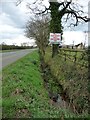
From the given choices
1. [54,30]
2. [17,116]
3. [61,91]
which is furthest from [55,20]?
[17,116]

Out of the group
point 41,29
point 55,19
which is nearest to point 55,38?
point 55,19

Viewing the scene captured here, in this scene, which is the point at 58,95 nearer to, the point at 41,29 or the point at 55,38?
the point at 55,38

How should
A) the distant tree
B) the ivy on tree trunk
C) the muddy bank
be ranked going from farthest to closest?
the distant tree < the ivy on tree trunk < the muddy bank

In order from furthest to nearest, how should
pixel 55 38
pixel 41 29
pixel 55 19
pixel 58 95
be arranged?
pixel 41 29 → pixel 55 19 → pixel 55 38 → pixel 58 95

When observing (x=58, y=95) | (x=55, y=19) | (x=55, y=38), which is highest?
(x=55, y=19)

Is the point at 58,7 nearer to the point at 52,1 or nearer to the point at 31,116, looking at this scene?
the point at 52,1

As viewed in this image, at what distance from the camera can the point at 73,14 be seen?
31188mm

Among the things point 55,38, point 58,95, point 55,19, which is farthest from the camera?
point 55,19

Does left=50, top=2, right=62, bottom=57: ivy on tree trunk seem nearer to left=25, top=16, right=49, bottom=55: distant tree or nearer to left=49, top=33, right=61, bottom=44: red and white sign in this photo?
left=49, top=33, right=61, bottom=44: red and white sign

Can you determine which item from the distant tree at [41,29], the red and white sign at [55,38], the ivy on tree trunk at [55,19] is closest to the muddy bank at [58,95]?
the red and white sign at [55,38]

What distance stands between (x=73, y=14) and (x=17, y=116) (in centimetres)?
2448

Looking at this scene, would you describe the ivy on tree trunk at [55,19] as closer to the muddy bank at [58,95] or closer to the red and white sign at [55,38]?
the red and white sign at [55,38]

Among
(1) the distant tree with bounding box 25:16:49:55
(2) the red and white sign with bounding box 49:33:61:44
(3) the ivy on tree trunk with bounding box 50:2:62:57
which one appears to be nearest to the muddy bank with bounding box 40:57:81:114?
(2) the red and white sign with bounding box 49:33:61:44

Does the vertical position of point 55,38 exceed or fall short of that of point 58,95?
it exceeds it
